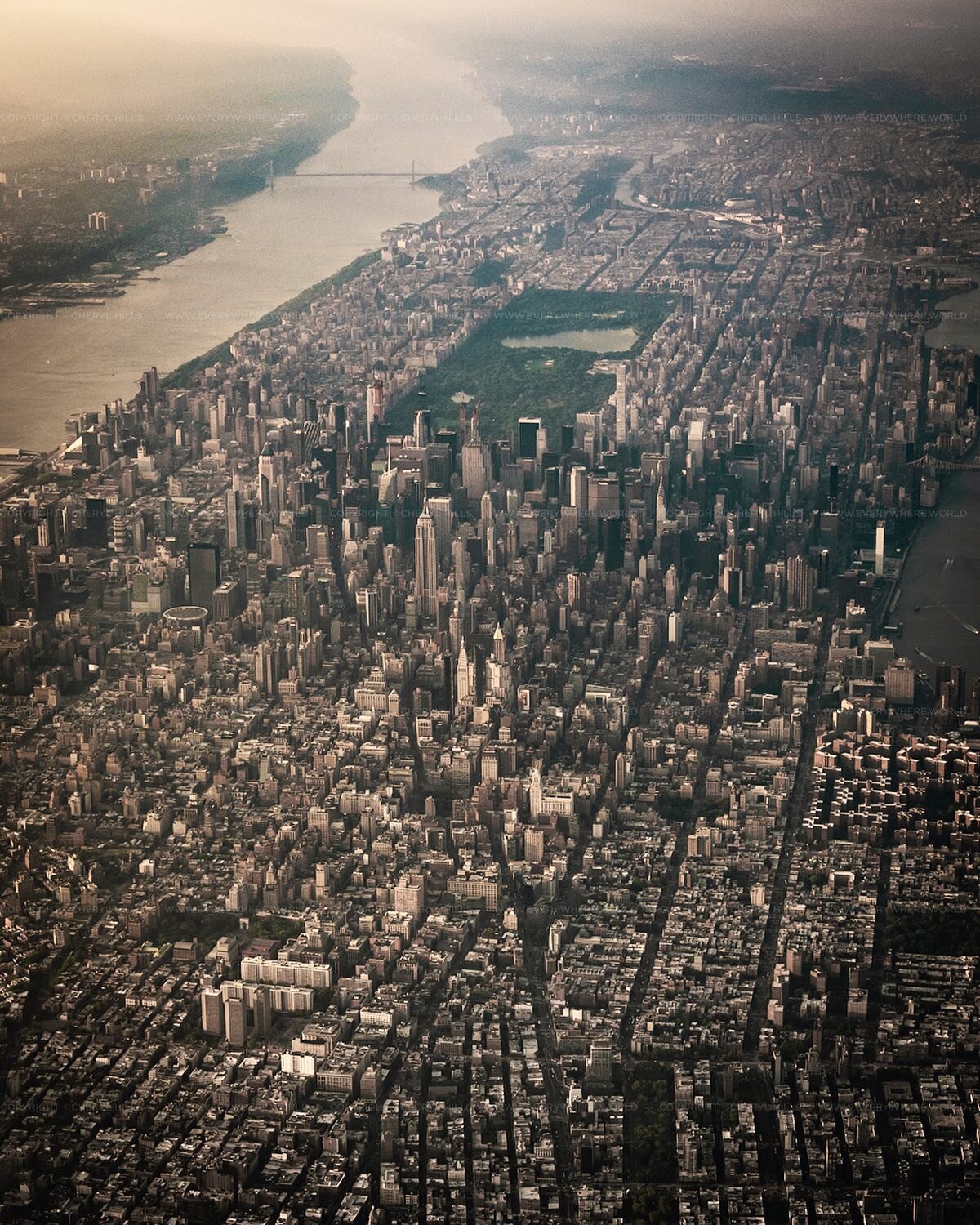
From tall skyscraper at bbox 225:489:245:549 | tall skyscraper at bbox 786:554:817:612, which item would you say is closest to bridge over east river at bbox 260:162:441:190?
tall skyscraper at bbox 225:489:245:549

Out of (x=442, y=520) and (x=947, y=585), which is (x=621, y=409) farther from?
(x=947, y=585)

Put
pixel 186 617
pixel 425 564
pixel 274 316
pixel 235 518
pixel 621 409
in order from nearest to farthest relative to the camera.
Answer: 1. pixel 186 617
2. pixel 425 564
3. pixel 235 518
4. pixel 621 409
5. pixel 274 316

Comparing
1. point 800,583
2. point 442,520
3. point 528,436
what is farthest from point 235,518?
point 800,583

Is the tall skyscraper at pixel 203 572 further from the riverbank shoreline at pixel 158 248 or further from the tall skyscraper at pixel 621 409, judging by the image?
the tall skyscraper at pixel 621 409

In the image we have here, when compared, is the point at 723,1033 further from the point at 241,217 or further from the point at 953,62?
the point at 241,217

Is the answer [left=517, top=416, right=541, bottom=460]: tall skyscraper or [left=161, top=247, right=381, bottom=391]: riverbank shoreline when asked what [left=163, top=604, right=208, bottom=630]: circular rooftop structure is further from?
[left=161, top=247, right=381, bottom=391]: riverbank shoreline

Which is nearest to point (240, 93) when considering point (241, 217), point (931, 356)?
point (241, 217)

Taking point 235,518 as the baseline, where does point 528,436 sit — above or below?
above
